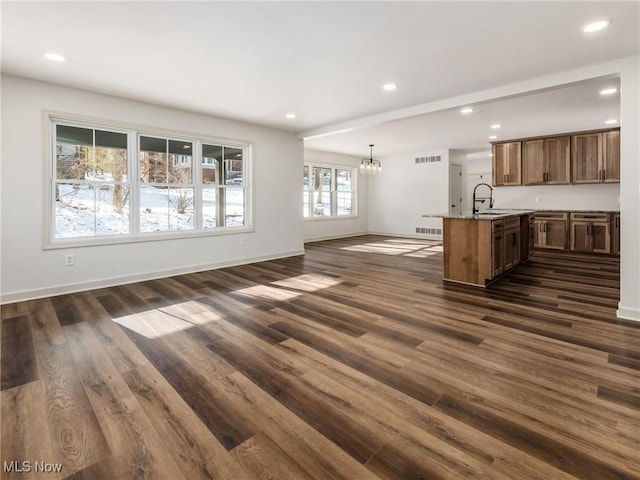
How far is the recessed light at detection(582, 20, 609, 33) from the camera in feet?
8.88

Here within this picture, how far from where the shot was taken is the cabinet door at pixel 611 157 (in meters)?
6.50

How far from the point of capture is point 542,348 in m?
2.59

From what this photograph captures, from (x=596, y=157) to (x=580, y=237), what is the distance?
1669mm

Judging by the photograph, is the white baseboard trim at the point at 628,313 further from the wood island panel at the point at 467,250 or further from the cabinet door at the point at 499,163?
the cabinet door at the point at 499,163

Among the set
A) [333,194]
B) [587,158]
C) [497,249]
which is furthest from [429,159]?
[497,249]

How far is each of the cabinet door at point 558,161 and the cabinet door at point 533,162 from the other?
9 centimetres

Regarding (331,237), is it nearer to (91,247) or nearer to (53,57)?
(91,247)

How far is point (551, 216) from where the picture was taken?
7207mm

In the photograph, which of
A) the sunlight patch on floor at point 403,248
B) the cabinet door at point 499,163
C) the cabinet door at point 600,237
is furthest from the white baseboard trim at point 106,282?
the cabinet door at point 600,237

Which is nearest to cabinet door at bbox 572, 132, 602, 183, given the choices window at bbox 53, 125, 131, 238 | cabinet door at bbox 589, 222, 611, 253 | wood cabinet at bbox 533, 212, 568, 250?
wood cabinet at bbox 533, 212, 568, 250

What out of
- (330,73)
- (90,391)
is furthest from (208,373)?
(330,73)

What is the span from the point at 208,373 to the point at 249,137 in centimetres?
488

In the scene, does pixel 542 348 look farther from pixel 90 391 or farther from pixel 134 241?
pixel 134 241

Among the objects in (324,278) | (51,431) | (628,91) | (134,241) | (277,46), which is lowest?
(51,431)
